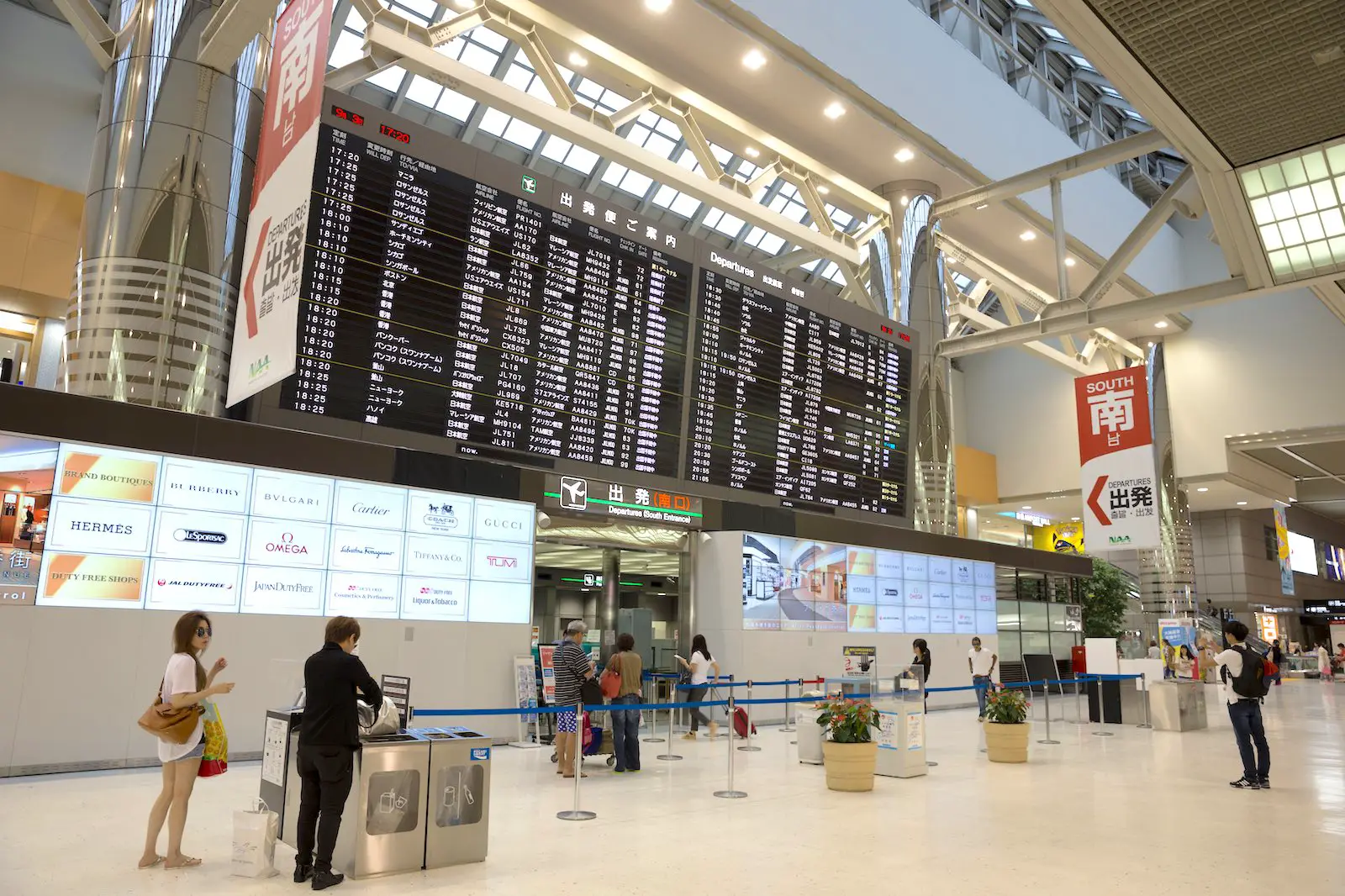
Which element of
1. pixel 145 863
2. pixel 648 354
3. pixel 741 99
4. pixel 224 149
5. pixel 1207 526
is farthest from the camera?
pixel 1207 526

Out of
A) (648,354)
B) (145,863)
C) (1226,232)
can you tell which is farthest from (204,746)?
(1226,232)

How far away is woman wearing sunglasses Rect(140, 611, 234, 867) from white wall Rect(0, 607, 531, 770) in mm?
851

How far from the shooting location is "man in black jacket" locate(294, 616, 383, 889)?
4621mm

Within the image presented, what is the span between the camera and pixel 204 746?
4973 millimetres

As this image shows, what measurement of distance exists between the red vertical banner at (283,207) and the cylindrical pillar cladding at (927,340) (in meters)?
12.5

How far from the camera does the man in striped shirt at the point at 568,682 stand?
8.38 metres

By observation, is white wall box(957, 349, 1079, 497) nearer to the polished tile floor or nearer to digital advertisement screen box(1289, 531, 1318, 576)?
digital advertisement screen box(1289, 531, 1318, 576)

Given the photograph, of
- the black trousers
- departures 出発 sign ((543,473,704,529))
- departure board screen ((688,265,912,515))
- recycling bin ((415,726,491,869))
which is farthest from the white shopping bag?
departure board screen ((688,265,912,515))

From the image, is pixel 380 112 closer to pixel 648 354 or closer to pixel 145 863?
pixel 648 354

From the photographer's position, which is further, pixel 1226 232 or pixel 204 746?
pixel 1226 232

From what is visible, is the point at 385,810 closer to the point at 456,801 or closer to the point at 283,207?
the point at 456,801

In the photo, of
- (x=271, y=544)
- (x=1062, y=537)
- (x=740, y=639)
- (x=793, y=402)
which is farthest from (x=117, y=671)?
(x=1062, y=537)

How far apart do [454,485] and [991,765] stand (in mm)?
6597

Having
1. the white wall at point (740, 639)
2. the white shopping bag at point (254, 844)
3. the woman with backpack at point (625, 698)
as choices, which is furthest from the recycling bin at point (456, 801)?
the white wall at point (740, 639)
